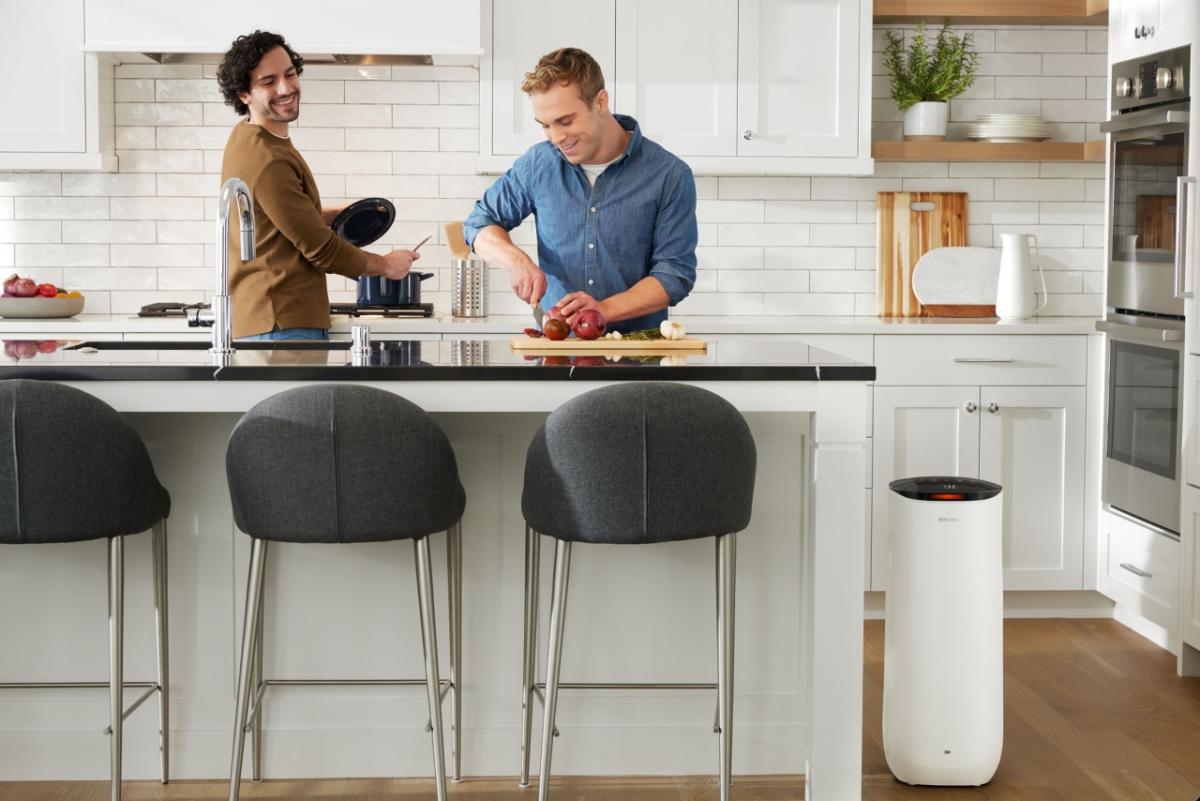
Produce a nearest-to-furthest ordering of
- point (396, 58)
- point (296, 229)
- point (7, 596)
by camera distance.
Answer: point (7, 596), point (296, 229), point (396, 58)

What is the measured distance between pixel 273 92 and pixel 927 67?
104 inches

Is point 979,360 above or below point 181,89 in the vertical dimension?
below

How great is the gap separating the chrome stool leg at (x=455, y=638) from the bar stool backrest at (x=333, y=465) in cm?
26

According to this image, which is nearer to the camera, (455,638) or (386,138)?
(455,638)

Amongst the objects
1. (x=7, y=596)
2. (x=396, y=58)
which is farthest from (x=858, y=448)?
(x=396, y=58)

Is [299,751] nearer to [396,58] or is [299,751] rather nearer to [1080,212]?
[396,58]

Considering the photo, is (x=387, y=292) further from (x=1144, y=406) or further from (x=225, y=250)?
(x=1144, y=406)

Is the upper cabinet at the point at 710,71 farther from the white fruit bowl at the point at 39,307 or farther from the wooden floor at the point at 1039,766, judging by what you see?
the wooden floor at the point at 1039,766

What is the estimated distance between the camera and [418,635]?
9.93ft

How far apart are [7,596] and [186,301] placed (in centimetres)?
230

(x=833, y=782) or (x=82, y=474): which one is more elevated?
(x=82, y=474)

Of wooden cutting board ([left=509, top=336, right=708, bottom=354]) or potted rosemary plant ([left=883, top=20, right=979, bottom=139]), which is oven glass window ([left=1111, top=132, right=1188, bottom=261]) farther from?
wooden cutting board ([left=509, top=336, right=708, bottom=354])

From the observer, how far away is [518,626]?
304cm

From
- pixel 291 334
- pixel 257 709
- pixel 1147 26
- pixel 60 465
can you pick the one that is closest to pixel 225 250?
pixel 60 465
